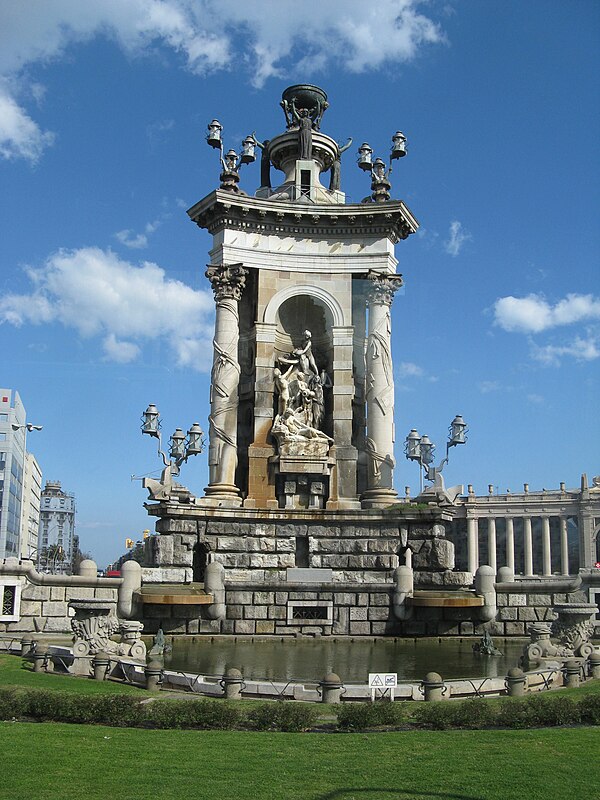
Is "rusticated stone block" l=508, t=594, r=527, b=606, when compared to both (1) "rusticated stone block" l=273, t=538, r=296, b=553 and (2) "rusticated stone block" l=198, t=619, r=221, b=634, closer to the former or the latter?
(1) "rusticated stone block" l=273, t=538, r=296, b=553

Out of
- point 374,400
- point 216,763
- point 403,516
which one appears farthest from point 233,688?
point 374,400

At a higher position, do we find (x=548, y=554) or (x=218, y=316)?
(x=218, y=316)

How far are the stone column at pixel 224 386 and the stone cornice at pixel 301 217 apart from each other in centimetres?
212

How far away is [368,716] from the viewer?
41.6 ft

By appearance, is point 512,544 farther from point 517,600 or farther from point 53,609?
point 53,609

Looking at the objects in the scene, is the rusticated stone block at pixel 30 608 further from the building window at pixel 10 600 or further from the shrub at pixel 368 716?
the shrub at pixel 368 716

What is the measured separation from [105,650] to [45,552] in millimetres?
126552

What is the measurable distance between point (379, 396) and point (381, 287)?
4407mm

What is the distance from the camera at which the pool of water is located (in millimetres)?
18641

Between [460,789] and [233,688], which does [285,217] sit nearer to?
[233,688]

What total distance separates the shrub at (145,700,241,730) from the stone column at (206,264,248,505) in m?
18.1

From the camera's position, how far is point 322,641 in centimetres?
2580

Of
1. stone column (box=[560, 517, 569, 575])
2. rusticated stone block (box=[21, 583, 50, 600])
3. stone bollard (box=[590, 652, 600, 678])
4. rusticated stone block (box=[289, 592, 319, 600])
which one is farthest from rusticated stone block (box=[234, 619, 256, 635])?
stone column (box=[560, 517, 569, 575])

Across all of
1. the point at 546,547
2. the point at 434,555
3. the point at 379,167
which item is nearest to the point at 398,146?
the point at 379,167
